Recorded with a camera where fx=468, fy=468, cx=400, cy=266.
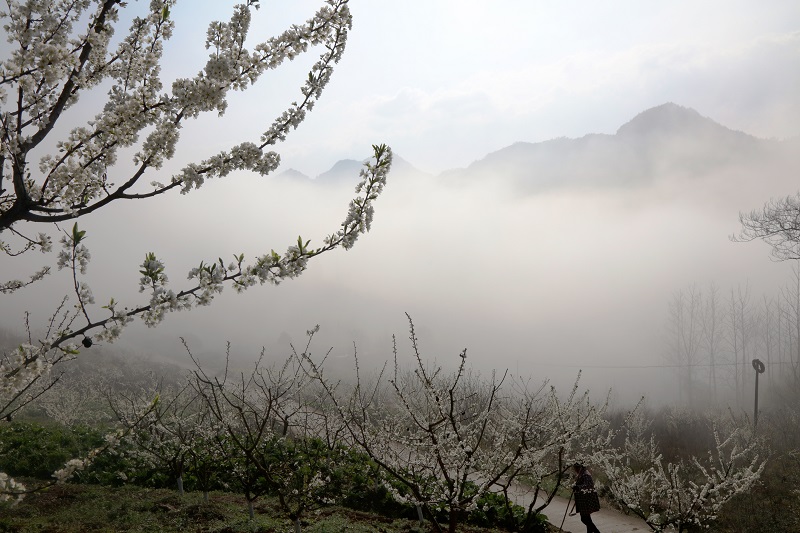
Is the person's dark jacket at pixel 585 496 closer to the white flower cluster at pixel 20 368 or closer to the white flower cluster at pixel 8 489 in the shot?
the white flower cluster at pixel 8 489

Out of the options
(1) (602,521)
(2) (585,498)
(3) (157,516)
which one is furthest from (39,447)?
(1) (602,521)

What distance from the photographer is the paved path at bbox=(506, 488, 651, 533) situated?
9.97m

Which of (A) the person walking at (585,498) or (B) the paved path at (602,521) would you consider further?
(B) the paved path at (602,521)

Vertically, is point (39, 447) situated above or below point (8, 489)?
below

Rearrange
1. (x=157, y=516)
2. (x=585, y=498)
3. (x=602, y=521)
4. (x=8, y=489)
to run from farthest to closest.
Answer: (x=602, y=521) < (x=585, y=498) < (x=157, y=516) < (x=8, y=489)

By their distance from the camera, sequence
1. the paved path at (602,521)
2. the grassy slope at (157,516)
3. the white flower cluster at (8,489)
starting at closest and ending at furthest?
1. the white flower cluster at (8,489)
2. the grassy slope at (157,516)
3. the paved path at (602,521)

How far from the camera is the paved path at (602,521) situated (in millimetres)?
9966

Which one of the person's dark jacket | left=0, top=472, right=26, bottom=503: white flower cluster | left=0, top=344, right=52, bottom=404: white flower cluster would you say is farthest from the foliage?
the person's dark jacket

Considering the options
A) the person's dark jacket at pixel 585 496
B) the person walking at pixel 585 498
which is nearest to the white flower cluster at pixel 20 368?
the person walking at pixel 585 498

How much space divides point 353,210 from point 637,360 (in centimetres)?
10332

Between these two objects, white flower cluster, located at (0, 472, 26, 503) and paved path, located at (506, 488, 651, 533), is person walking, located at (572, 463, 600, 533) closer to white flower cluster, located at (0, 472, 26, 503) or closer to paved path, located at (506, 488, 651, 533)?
paved path, located at (506, 488, 651, 533)

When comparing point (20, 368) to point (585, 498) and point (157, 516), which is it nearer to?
point (157, 516)

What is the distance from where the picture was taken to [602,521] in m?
10.9

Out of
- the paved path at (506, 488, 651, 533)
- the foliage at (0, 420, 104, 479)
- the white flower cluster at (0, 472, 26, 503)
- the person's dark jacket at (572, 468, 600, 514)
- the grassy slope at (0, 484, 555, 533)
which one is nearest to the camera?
the white flower cluster at (0, 472, 26, 503)
